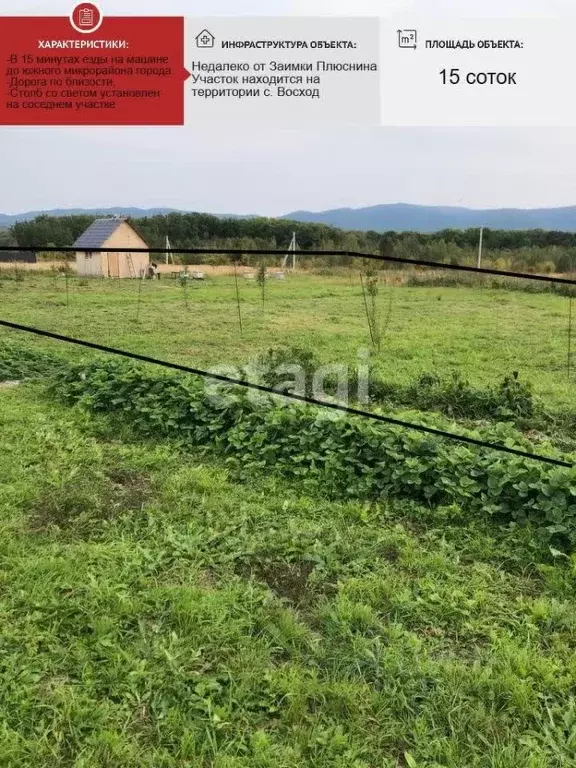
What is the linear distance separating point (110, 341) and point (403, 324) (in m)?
3.59

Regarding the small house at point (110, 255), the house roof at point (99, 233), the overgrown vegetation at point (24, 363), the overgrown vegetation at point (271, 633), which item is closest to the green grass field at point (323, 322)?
the small house at point (110, 255)

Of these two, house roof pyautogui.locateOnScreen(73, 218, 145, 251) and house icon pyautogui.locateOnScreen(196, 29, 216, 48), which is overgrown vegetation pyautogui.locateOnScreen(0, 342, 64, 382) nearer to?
house icon pyautogui.locateOnScreen(196, 29, 216, 48)

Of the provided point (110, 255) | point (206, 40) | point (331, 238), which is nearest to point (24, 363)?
point (206, 40)

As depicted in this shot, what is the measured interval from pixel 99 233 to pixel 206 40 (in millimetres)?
5888

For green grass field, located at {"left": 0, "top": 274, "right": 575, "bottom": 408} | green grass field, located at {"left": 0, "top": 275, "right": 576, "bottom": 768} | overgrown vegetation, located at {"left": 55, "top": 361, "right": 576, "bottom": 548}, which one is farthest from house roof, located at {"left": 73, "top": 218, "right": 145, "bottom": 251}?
green grass field, located at {"left": 0, "top": 275, "right": 576, "bottom": 768}

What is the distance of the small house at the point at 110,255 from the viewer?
36.4 ft

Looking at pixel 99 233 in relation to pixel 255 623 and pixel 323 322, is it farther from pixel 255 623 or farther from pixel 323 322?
pixel 255 623

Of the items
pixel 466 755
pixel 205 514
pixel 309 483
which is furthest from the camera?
pixel 309 483

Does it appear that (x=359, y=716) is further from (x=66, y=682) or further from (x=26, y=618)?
(x=26, y=618)

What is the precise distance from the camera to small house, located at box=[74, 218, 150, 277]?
11.1 metres

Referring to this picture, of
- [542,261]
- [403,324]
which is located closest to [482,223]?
[542,261]

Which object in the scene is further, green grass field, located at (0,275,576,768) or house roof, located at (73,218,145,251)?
house roof, located at (73,218,145,251)

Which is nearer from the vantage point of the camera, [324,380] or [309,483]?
[309,483]

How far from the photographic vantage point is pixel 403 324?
7.31 meters
